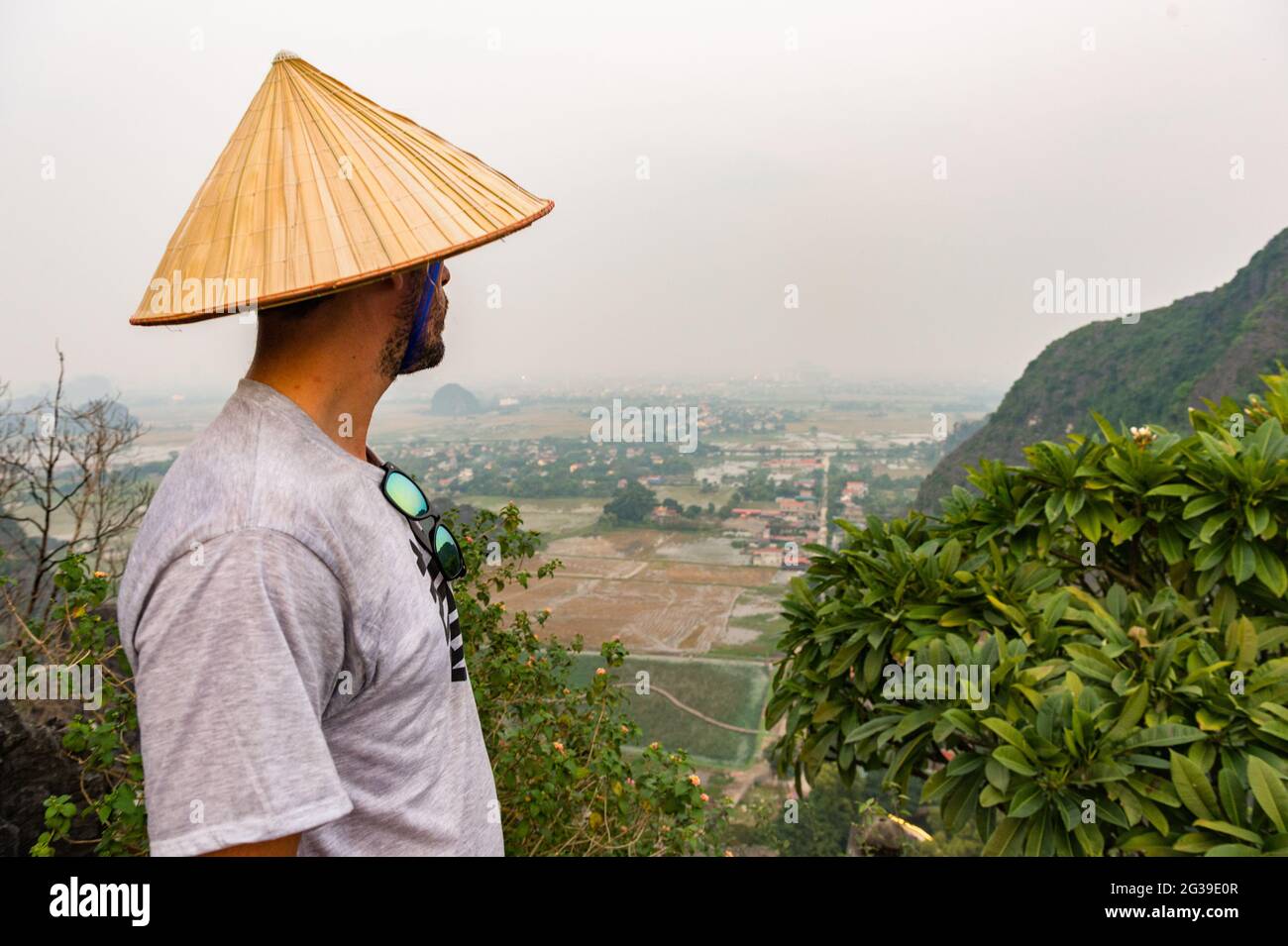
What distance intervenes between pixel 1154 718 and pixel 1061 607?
0.29m

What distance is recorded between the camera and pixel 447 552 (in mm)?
761

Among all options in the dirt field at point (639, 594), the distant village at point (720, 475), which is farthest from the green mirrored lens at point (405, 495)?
the distant village at point (720, 475)

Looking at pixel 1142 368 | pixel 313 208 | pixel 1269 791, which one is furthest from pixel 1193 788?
pixel 1142 368

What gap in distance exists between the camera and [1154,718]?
1.36 metres

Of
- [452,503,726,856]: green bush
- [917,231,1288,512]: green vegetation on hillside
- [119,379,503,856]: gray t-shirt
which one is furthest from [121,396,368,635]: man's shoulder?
[917,231,1288,512]: green vegetation on hillside

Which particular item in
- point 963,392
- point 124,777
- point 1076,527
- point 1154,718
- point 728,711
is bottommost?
point 728,711

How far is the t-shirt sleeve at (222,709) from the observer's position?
489 millimetres

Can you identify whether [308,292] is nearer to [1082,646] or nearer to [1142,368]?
[1082,646]

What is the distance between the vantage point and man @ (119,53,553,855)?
1.62ft

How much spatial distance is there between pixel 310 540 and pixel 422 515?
0.58 feet

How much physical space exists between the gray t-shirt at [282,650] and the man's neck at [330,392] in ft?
0.08

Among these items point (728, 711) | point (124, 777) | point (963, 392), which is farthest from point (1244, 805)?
point (963, 392)
